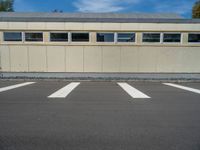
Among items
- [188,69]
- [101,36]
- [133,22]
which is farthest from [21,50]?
[188,69]

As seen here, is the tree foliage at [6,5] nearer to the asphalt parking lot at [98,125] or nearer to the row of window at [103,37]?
the row of window at [103,37]

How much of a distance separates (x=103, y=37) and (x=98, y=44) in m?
0.67

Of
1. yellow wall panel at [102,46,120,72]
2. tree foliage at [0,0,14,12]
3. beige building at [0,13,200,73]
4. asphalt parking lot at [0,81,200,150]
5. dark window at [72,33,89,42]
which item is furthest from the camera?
tree foliage at [0,0,14,12]

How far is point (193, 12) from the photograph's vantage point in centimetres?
3900

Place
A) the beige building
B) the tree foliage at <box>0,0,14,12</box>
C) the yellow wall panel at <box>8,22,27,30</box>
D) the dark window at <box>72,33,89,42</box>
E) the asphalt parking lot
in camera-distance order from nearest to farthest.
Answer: the asphalt parking lot
the yellow wall panel at <box>8,22,27,30</box>
the beige building
the dark window at <box>72,33,89,42</box>
the tree foliage at <box>0,0,14,12</box>

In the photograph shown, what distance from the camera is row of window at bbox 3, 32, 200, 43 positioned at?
13781mm

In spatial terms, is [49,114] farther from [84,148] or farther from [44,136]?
[84,148]

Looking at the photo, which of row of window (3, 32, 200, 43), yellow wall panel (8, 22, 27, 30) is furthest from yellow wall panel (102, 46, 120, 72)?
yellow wall panel (8, 22, 27, 30)

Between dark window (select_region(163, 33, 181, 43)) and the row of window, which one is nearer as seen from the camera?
the row of window

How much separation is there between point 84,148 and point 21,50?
40.8 ft

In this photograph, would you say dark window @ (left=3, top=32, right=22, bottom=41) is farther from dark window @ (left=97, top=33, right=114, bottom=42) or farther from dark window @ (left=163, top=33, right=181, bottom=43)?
dark window @ (left=163, top=33, right=181, bottom=43)

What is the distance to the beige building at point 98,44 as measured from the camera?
13.7 meters

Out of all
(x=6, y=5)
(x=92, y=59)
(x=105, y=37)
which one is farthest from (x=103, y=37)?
(x=6, y=5)

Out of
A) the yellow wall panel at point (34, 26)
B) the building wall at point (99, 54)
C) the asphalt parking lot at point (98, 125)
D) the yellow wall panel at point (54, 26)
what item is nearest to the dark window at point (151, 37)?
the building wall at point (99, 54)
